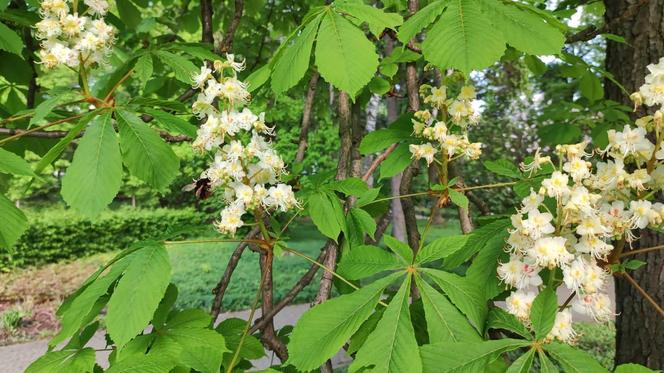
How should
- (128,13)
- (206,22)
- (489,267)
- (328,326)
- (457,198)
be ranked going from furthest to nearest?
(128,13) → (206,22) → (457,198) → (489,267) → (328,326)

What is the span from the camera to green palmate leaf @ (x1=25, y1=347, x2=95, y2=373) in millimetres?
1093

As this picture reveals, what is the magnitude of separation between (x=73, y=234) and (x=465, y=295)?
39.9ft

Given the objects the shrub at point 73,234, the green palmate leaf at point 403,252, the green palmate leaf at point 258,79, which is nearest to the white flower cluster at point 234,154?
the green palmate leaf at point 258,79

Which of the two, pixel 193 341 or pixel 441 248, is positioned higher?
pixel 441 248

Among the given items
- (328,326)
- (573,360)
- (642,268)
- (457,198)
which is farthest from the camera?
(642,268)

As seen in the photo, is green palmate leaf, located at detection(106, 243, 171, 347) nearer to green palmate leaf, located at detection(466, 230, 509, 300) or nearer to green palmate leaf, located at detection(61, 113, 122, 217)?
green palmate leaf, located at detection(61, 113, 122, 217)

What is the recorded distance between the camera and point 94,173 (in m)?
1.05

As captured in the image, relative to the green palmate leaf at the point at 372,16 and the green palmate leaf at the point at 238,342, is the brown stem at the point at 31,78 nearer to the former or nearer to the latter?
the green palmate leaf at the point at 238,342

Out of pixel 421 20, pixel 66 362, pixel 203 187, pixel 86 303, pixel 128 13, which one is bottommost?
pixel 66 362

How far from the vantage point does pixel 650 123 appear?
94cm

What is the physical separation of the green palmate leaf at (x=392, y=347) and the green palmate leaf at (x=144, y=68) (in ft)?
3.23

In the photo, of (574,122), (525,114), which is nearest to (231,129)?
(574,122)

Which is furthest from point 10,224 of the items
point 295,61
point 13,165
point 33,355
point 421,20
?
point 33,355

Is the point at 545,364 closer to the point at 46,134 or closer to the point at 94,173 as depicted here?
the point at 94,173
